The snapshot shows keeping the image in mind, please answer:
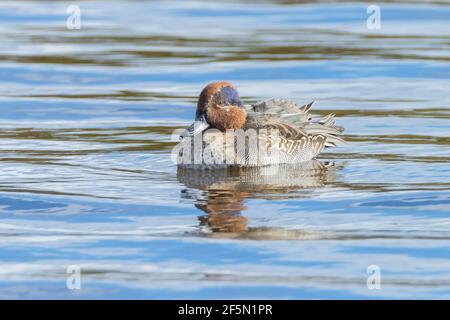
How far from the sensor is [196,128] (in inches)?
487

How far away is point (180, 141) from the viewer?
42.8 feet

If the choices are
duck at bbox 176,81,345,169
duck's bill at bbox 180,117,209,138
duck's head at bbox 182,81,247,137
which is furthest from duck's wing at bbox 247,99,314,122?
duck's bill at bbox 180,117,209,138

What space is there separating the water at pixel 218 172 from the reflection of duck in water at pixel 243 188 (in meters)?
0.03

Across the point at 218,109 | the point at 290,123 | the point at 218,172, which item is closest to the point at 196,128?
the point at 218,109

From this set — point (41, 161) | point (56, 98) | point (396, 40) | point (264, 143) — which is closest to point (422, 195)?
point (264, 143)

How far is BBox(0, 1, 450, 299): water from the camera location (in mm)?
8789

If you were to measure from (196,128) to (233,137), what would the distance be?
16.4 inches

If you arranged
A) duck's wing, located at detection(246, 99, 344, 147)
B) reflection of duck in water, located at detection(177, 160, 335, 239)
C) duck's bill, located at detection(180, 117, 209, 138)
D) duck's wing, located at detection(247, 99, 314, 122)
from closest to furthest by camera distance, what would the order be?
reflection of duck in water, located at detection(177, 160, 335, 239) → duck's bill, located at detection(180, 117, 209, 138) → duck's wing, located at detection(246, 99, 344, 147) → duck's wing, located at detection(247, 99, 314, 122)

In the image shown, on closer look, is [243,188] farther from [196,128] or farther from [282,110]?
[282,110]

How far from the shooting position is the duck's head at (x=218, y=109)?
490 inches

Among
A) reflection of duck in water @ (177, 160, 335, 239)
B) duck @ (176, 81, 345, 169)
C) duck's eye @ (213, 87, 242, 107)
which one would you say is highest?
duck's eye @ (213, 87, 242, 107)

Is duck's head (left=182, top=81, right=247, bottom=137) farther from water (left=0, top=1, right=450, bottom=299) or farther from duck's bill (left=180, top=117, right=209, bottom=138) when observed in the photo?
water (left=0, top=1, right=450, bottom=299)

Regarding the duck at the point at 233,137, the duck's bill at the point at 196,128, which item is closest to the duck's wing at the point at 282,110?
the duck at the point at 233,137

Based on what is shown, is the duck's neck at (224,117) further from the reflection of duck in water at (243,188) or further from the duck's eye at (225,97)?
the reflection of duck in water at (243,188)
